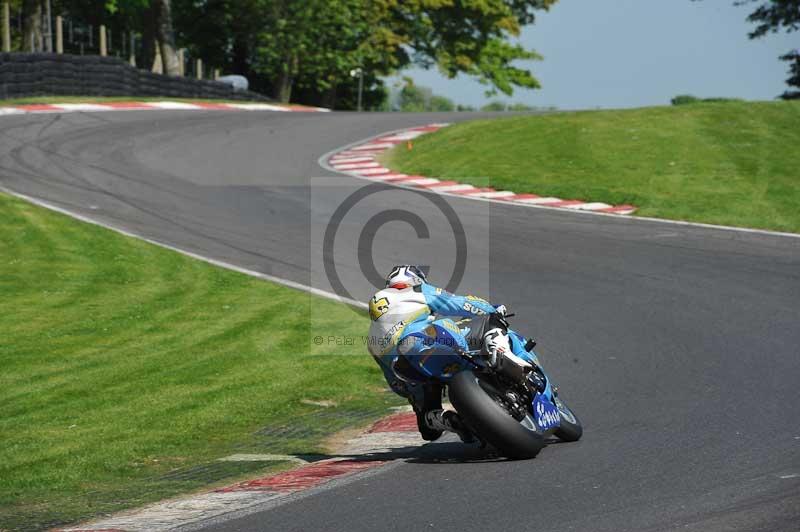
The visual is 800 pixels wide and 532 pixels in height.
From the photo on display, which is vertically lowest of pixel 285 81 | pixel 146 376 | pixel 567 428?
pixel 146 376

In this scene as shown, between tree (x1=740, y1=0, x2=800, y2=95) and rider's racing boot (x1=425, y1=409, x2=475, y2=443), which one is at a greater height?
tree (x1=740, y1=0, x2=800, y2=95)

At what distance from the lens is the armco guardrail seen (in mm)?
34250

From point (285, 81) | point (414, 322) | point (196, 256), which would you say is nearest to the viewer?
point (414, 322)

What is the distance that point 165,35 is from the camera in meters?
48.4

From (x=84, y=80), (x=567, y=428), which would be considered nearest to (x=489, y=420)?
(x=567, y=428)

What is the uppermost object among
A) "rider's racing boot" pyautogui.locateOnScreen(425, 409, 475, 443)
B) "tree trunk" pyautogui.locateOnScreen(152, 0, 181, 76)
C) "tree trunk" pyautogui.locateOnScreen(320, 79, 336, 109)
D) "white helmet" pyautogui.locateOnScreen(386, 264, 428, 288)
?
"tree trunk" pyautogui.locateOnScreen(152, 0, 181, 76)

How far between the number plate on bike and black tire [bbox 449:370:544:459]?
0.27 m

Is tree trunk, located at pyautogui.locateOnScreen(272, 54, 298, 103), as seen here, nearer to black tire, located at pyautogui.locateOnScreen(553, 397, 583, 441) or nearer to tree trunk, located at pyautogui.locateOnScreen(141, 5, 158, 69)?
tree trunk, located at pyautogui.locateOnScreen(141, 5, 158, 69)

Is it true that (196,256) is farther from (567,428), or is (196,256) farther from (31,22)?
(31,22)

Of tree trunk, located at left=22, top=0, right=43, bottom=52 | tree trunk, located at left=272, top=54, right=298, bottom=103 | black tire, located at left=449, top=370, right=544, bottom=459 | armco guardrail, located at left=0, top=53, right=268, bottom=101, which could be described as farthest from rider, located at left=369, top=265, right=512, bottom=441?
tree trunk, located at left=272, top=54, right=298, bottom=103

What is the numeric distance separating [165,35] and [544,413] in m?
43.4

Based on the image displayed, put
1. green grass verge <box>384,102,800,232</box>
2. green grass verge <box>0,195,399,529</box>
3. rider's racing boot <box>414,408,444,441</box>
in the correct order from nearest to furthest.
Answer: rider's racing boot <box>414,408,444,441</box>, green grass verge <box>0,195,399,529</box>, green grass verge <box>384,102,800,232</box>

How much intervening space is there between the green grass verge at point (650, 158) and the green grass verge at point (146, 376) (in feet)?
26.9

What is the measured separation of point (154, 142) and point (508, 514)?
77.1ft
